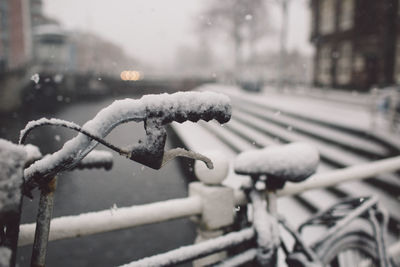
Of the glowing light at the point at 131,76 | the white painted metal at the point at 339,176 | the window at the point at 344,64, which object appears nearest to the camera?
the white painted metal at the point at 339,176

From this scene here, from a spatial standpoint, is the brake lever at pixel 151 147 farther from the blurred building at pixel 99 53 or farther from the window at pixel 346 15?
the blurred building at pixel 99 53

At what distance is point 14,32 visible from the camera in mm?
32812

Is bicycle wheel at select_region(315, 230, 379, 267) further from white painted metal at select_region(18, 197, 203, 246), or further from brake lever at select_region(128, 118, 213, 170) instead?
brake lever at select_region(128, 118, 213, 170)

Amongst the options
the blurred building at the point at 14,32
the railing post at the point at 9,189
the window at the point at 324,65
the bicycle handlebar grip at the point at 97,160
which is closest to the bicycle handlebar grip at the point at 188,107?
the railing post at the point at 9,189

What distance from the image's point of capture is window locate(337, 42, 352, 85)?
20.2 m

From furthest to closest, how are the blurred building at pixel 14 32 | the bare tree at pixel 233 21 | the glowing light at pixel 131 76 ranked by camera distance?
the blurred building at pixel 14 32, the glowing light at pixel 131 76, the bare tree at pixel 233 21

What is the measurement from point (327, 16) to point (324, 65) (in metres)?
3.65

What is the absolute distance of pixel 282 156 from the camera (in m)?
1.51

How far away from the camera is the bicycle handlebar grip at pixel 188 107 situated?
74 cm

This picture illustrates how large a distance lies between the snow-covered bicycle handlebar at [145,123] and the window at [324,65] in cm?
2387

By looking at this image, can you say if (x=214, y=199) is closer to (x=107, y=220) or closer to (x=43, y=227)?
(x=107, y=220)

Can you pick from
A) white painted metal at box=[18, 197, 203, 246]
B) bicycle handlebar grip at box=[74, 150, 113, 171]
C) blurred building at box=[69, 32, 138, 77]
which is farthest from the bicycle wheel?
blurred building at box=[69, 32, 138, 77]

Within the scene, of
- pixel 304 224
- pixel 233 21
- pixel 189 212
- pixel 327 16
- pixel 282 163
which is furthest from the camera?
pixel 233 21

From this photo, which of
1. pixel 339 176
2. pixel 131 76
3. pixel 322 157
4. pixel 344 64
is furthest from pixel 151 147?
pixel 131 76
